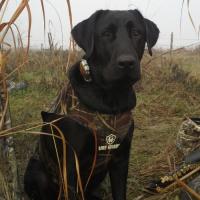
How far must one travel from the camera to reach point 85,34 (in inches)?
105

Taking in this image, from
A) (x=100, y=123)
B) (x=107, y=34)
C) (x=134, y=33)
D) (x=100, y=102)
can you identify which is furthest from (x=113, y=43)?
(x=100, y=123)

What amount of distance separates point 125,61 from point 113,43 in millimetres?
179

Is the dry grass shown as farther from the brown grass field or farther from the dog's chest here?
the dog's chest

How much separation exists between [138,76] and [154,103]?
10.2 ft

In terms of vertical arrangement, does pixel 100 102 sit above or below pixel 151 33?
below

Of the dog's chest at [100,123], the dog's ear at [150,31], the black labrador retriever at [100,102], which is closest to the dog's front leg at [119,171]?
the black labrador retriever at [100,102]

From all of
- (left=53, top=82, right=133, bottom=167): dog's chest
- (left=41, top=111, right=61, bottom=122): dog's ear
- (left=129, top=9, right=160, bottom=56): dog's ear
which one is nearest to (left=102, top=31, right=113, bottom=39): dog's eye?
(left=129, top=9, right=160, bottom=56): dog's ear

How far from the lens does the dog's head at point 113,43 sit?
2523 mm

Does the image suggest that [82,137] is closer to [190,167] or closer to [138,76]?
[138,76]

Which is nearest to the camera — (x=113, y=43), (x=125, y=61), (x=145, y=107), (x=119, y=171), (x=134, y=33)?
(x=125, y=61)

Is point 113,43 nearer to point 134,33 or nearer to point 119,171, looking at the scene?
point 134,33

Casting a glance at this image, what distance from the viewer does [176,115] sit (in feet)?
17.0

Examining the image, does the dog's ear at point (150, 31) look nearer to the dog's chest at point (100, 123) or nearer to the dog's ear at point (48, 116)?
the dog's chest at point (100, 123)

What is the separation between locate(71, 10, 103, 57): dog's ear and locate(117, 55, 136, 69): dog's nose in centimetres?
22
